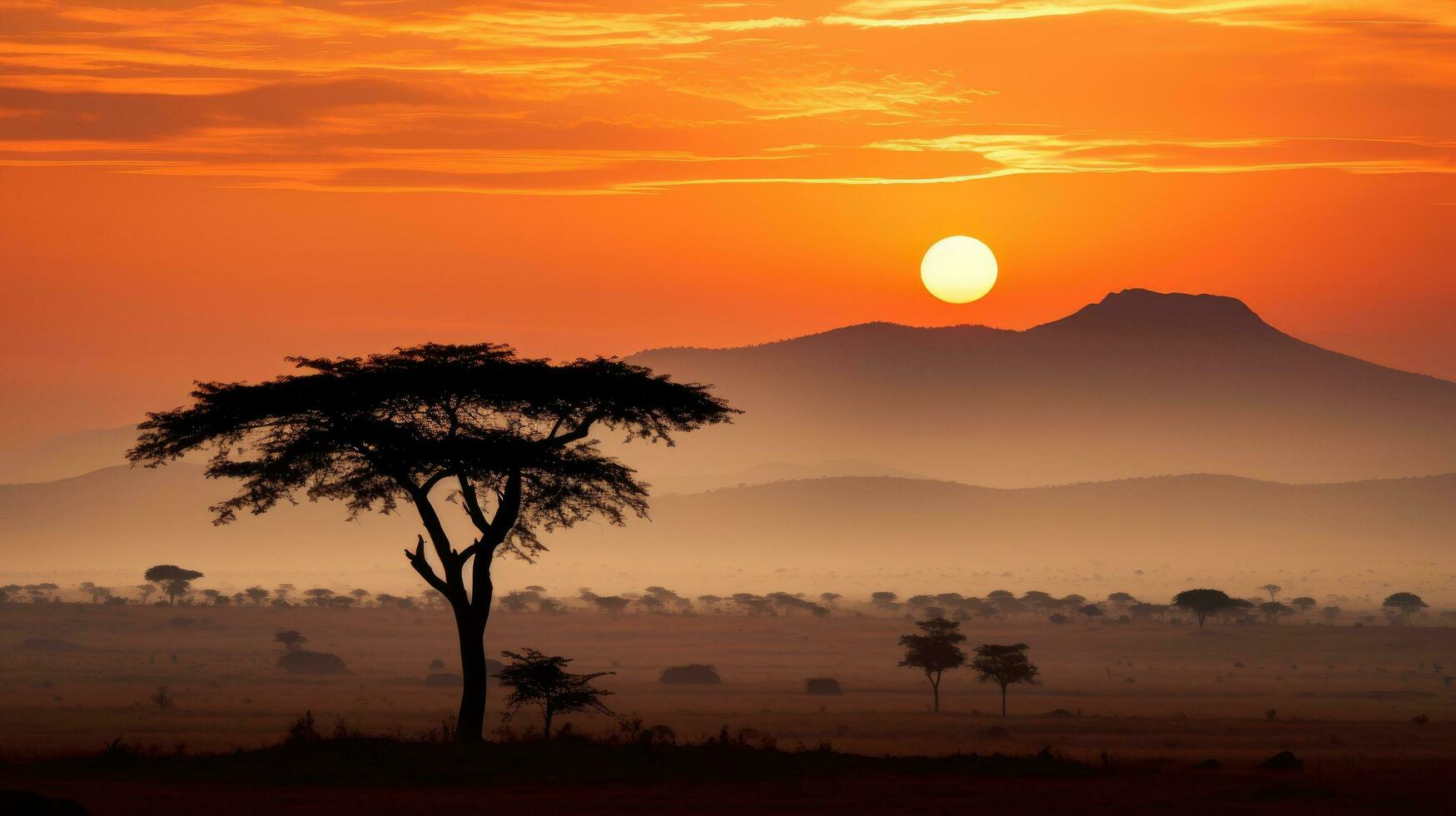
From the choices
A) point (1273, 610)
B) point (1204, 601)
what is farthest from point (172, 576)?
point (1273, 610)

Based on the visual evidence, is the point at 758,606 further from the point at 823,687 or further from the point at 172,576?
the point at 823,687

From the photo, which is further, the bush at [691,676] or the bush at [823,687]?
the bush at [691,676]

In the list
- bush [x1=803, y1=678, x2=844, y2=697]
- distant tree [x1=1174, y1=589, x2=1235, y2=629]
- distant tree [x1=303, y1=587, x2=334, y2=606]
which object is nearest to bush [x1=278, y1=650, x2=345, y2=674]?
bush [x1=803, y1=678, x2=844, y2=697]

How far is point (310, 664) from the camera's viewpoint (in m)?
85.5

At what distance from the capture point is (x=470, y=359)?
122ft

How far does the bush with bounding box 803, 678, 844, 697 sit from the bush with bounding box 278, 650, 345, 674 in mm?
24034

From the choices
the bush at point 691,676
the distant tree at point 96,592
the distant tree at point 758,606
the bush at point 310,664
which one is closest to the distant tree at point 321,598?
the distant tree at point 96,592

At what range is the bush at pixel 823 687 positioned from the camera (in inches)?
3007

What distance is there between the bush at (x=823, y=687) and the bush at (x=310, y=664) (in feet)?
78.9

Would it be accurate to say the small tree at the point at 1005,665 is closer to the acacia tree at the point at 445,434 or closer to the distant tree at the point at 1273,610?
the acacia tree at the point at 445,434

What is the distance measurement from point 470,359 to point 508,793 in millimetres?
12755

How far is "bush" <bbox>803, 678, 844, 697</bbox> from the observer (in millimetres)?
76375

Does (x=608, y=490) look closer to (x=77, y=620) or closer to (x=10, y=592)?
(x=77, y=620)

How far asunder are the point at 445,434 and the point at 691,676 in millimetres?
47838
